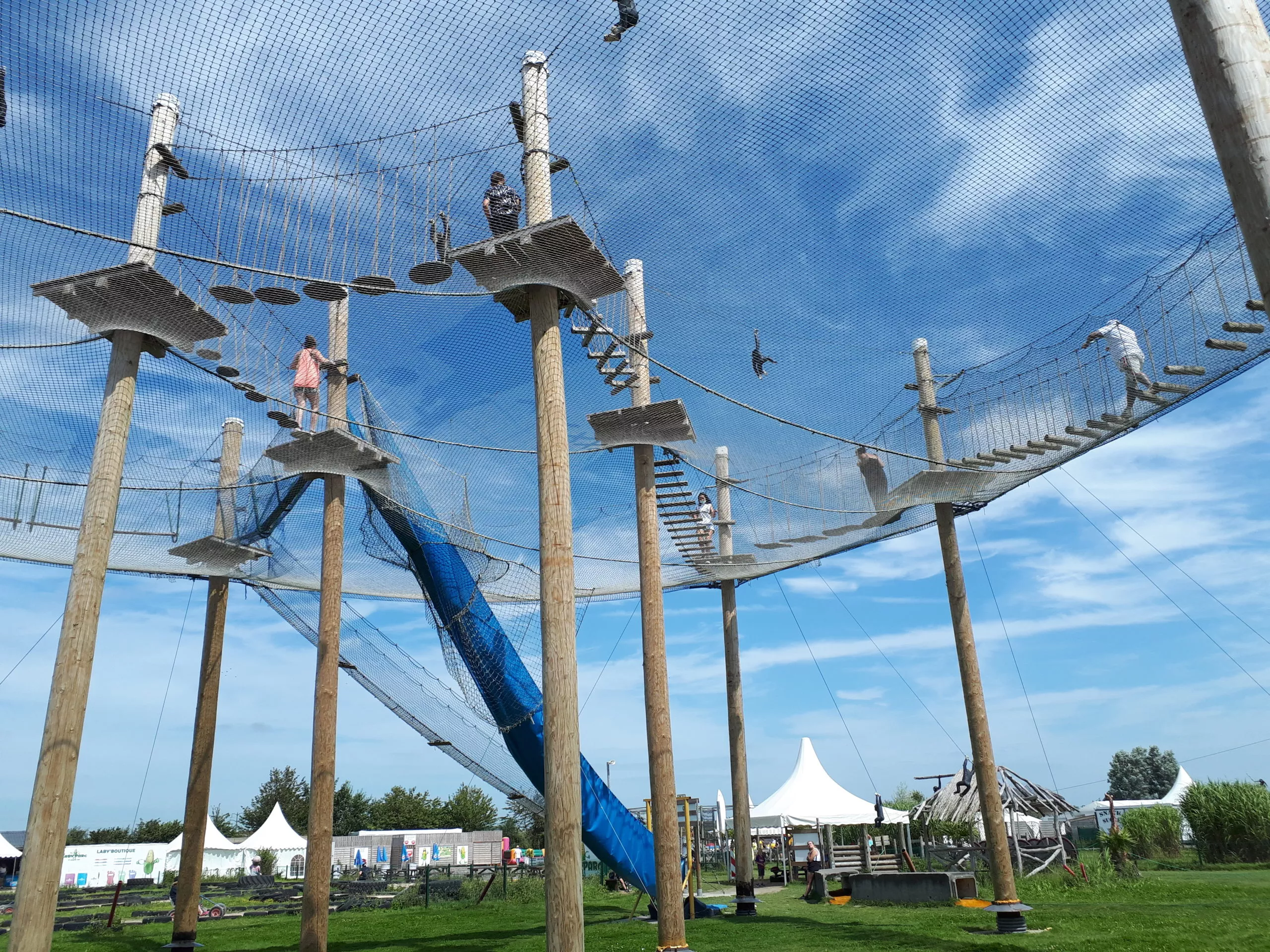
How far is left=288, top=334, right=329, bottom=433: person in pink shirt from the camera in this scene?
33.0 feet

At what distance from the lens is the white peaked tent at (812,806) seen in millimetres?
22984

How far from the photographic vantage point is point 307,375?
10094 mm

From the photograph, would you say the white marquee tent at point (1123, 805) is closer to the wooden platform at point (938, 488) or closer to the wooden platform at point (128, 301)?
the wooden platform at point (938, 488)

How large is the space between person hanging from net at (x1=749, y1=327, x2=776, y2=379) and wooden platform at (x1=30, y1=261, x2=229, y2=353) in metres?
5.29

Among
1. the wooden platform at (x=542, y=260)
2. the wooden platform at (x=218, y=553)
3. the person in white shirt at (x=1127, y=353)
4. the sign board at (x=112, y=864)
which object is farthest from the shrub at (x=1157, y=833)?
the sign board at (x=112, y=864)

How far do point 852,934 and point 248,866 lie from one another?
31442 mm

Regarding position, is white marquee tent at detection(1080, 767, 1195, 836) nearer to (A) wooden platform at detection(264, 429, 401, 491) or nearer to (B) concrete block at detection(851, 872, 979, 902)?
(B) concrete block at detection(851, 872, 979, 902)

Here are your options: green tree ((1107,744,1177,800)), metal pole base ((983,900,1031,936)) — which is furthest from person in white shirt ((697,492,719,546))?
green tree ((1107,744,1177,800))

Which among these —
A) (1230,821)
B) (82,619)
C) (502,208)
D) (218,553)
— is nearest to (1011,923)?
(502,208)

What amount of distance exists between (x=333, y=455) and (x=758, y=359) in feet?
16.2

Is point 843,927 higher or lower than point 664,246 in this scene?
lower

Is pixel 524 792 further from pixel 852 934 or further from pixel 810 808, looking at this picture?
pixel 810 808

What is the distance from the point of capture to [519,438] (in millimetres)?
10766

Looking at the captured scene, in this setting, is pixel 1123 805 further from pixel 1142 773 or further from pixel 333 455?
pixel 1142 773
